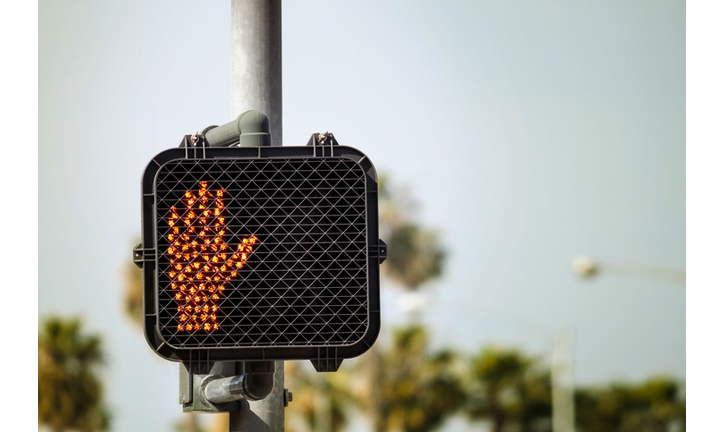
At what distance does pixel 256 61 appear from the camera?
10.7ft

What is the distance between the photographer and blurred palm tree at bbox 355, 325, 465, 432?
37.4 m

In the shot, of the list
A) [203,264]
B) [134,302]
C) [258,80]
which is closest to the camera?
[203,264]

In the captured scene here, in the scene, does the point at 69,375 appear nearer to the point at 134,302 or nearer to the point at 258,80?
the point at 134,302

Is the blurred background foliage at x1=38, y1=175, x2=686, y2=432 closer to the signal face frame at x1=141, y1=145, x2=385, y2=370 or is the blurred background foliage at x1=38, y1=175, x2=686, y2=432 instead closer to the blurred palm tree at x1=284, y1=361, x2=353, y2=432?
the blurred palm tree at x1=284, y1=361, x2=353, y2=432

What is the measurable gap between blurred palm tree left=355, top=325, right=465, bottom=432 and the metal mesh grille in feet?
113

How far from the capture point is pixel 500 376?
139ft

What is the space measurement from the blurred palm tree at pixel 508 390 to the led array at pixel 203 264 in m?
38.9

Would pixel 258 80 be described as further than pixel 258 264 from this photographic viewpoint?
Yes

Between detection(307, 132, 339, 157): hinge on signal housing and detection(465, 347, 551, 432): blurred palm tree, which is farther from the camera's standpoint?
detection(465, 347, 551, 432): blurred palm tree

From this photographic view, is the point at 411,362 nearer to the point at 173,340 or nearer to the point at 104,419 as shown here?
the point at 104,419

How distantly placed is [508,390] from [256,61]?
40511 mm

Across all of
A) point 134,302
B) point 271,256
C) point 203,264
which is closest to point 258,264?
point 271,256

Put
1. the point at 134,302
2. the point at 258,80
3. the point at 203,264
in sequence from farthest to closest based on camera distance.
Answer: the point at 134,302 < the point at 258,80 < the point at 203,264

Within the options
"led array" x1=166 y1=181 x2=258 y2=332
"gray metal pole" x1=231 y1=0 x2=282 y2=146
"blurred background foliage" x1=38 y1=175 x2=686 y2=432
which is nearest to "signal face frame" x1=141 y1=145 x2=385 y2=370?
"led array" x1=166 y1=181 x2=258 y2=332
